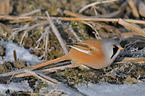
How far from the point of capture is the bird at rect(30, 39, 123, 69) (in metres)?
2.67

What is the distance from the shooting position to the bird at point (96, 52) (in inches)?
105

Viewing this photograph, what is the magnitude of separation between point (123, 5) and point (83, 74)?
7.66ft

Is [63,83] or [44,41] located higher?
[44,41]

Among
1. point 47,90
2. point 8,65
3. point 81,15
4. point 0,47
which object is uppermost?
point 81,15

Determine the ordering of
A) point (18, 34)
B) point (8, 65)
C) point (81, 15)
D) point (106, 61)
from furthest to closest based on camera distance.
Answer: point (81, 15), point (18, 34), point (8, 65), point (106, 61)

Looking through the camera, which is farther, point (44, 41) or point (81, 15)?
point (81, 15)

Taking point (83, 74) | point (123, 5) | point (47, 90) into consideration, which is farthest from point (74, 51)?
point (123, 5)

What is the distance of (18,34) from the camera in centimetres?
367

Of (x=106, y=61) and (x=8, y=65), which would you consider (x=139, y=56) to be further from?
(x=8, y=65)

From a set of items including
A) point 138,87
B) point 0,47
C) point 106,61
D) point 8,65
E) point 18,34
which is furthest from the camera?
point 18,34

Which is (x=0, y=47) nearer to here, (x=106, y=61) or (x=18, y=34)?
(x=18, y=34)

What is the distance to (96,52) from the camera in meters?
2.70

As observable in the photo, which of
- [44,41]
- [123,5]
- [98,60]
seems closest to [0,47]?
[44,41]

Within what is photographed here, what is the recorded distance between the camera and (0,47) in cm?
330
